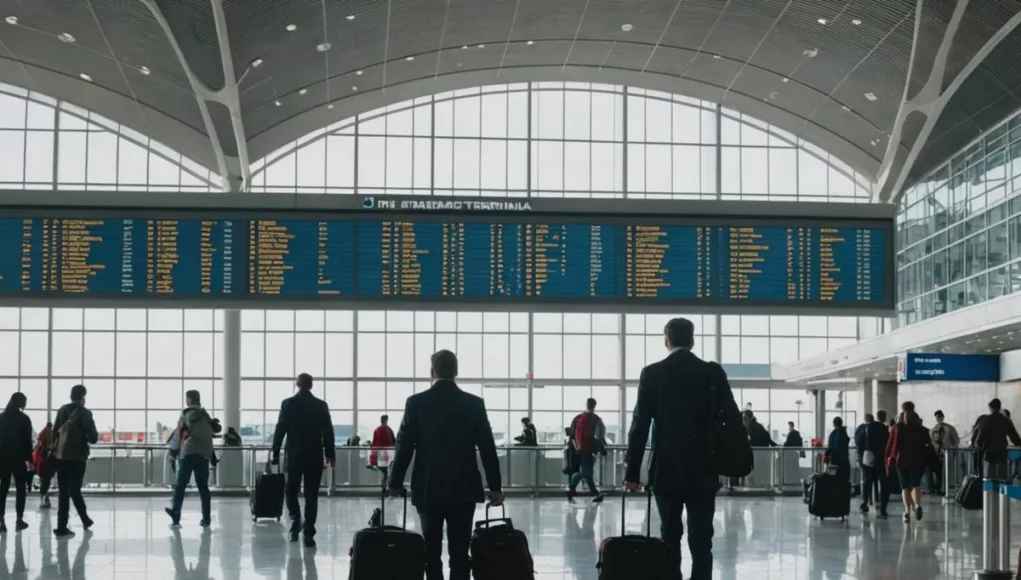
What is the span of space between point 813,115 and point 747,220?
63.1ft

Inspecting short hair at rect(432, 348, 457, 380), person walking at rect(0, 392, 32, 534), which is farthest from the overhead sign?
short hair at rect(432, 348, 457, 380)

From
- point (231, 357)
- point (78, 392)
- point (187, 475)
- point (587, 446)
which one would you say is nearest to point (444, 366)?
point (78, 392)

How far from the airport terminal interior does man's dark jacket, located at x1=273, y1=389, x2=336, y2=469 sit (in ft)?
3.32

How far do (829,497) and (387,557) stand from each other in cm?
1021

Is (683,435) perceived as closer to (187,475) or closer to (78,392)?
(78,392)

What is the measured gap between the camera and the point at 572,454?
1970cm

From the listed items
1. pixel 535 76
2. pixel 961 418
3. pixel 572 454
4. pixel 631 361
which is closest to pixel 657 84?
pixel 535 76

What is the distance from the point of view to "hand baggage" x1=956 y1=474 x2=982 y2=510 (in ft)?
46.0

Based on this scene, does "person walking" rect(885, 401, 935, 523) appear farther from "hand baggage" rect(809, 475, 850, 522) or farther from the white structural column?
the white structural column

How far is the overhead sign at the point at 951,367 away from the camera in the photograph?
26.0 m

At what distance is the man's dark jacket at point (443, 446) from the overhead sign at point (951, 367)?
20388 millimetres

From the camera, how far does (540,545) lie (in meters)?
12.4

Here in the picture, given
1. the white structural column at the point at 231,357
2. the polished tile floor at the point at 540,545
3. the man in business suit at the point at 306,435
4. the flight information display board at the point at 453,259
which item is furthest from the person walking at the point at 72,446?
the white structural column at the point at 231,357

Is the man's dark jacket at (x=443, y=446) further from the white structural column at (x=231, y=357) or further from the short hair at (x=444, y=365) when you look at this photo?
the white structural column at (x=231, y=357)
